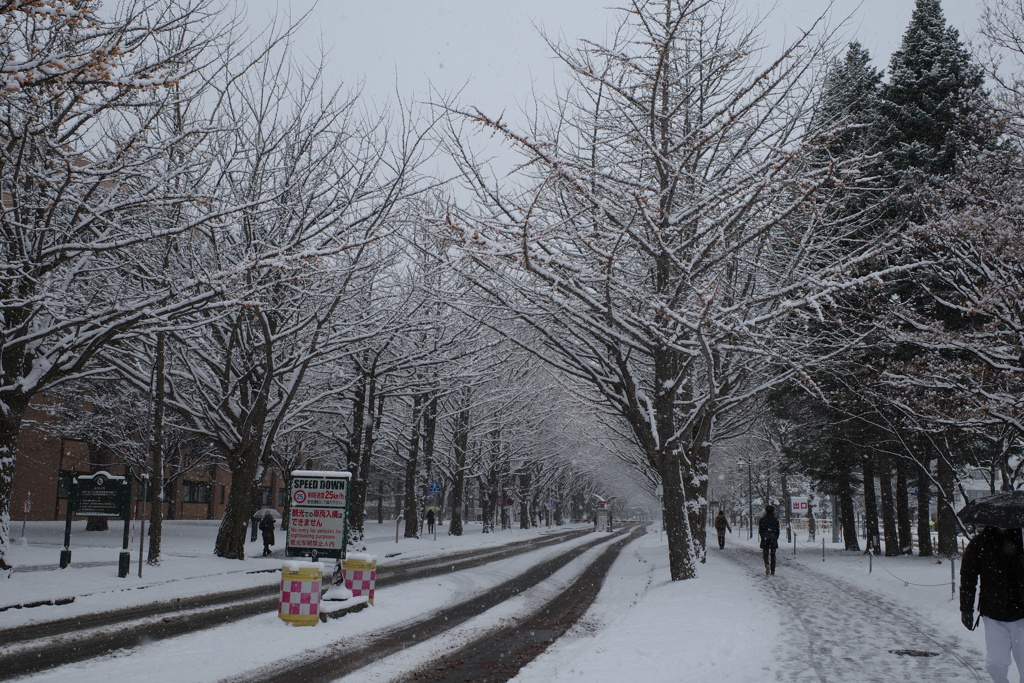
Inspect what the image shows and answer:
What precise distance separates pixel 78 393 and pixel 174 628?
26.6 metres

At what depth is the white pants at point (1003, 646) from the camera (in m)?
6.64

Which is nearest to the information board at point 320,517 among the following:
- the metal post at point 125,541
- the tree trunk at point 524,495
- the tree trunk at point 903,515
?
the metal post at point 125,541

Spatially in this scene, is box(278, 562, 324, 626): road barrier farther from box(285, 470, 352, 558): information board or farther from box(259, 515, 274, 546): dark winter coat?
box(259, 515, 274, 546): dark winter coat

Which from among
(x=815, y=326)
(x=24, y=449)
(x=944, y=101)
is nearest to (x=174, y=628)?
(x=815, y=326)

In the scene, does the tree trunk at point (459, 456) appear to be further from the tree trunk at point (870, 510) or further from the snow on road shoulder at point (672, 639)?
the snow on road shoulder at point (672, 639)

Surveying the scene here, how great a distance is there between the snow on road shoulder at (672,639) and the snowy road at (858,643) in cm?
36

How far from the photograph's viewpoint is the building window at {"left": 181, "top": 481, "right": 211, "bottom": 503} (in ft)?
186

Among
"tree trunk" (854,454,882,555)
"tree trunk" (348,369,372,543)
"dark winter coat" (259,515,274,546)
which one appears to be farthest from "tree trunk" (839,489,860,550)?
"dark winter coat" (259,515,274,546)

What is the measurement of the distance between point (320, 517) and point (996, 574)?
10486mm

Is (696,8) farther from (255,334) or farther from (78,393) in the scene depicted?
(78,393)

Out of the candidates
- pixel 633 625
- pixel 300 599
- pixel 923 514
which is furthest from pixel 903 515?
pixel 300 599

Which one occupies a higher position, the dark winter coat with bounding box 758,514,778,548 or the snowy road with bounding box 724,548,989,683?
the dark winter coat with bounding box 758,514,778,548

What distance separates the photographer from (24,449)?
127ft

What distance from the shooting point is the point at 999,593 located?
6.68 metres
